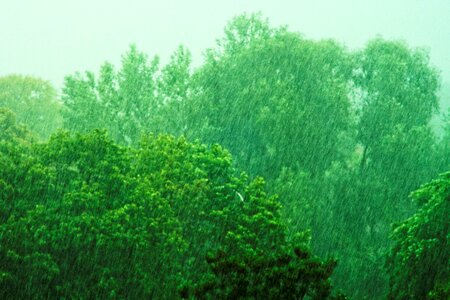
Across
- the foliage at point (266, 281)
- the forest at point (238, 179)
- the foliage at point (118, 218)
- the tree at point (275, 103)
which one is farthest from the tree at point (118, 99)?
the foliage at point (266, 281)

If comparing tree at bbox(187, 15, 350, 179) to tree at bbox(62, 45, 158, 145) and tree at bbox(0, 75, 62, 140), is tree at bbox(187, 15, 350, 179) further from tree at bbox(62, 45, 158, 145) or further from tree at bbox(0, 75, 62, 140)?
tree at bbox(0, 75, 62, 140)

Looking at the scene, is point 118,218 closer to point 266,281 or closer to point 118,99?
point 266,281

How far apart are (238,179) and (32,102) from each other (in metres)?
43.3

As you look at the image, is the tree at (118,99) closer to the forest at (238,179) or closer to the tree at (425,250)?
the forest at (238,179)

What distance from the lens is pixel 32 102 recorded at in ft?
194

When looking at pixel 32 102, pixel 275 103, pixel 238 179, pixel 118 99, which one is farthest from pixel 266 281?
pixel 32 102

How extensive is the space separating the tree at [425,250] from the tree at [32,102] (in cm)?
4526

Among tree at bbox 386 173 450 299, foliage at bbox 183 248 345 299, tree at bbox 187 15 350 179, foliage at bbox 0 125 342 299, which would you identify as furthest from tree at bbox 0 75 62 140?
foliage at bbox 183 248 345 299

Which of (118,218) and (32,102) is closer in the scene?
(118,218)

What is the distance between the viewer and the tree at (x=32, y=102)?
189 feet

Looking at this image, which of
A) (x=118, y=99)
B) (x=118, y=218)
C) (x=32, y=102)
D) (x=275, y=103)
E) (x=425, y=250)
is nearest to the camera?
(x=118, y=218)

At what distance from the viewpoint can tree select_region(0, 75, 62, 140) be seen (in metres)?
57.5

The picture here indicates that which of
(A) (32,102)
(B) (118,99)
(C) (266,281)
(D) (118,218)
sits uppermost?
(A) (32,102)

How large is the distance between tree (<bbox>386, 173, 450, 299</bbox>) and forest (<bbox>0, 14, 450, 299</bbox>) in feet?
0.20
